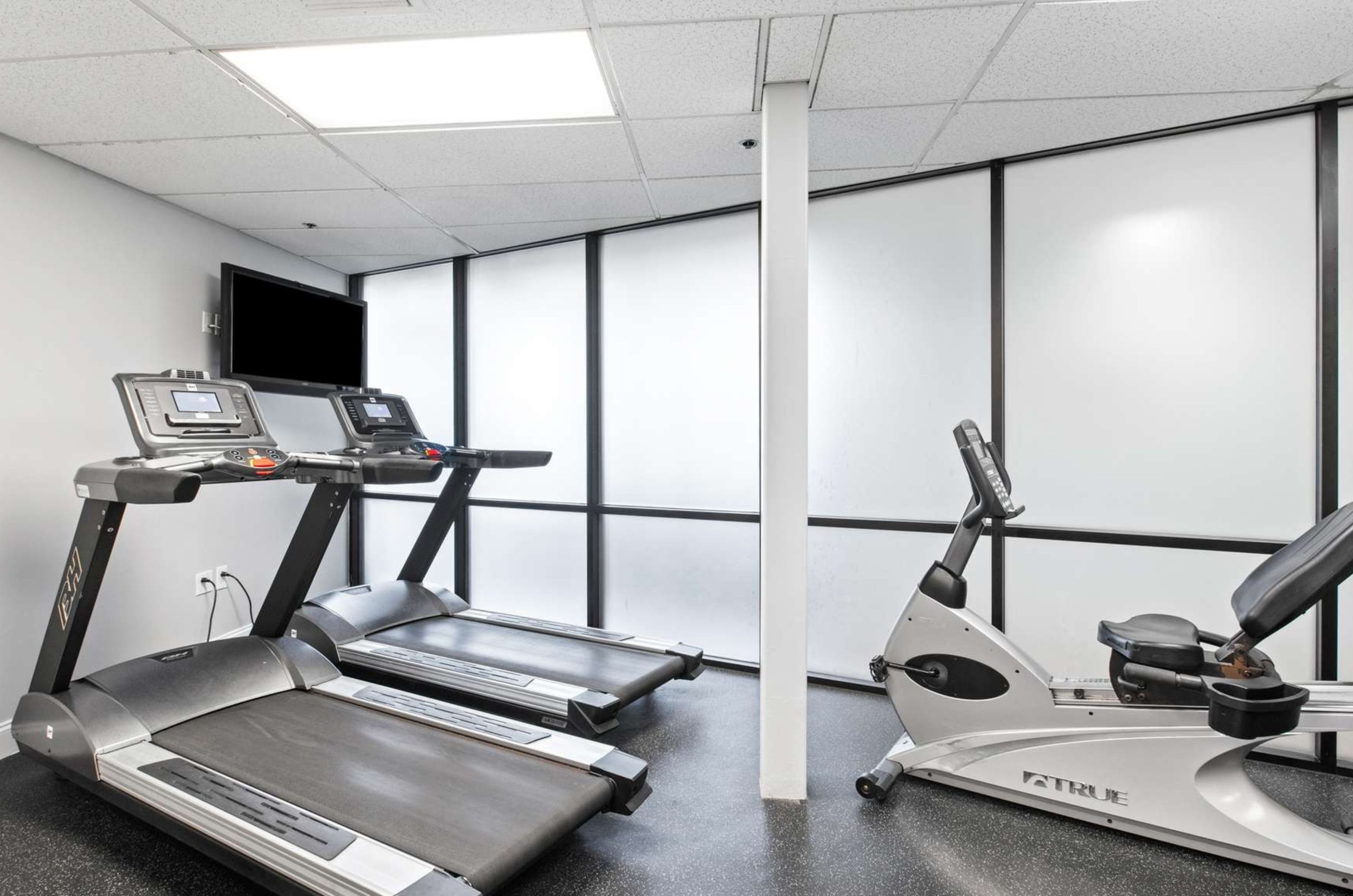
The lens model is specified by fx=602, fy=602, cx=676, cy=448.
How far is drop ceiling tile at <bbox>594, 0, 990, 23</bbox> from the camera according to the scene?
1.74 metres

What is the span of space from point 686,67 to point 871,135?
2.96ft

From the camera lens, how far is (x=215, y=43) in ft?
6.20

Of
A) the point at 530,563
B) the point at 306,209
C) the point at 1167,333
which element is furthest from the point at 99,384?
the point at 1167,333

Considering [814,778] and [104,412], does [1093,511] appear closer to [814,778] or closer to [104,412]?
Result: [814,778]

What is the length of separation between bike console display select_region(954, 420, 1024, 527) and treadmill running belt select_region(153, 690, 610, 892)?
5.02 feet

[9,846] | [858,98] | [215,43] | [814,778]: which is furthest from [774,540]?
[9,846]

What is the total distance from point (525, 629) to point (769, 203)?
2.46m

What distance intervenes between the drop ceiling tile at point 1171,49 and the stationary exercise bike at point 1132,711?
123 cm

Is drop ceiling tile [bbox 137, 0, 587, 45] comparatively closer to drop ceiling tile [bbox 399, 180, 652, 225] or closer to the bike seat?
drop ceiling tile [bbox 399, 180, 652, 225]

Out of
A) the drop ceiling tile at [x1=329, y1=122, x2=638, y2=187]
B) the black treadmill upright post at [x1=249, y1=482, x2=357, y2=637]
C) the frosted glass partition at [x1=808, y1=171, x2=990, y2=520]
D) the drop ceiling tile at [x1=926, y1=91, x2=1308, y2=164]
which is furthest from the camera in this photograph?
the frosted glass partition at [x1=808, y1=171, x2=990, y2=520]

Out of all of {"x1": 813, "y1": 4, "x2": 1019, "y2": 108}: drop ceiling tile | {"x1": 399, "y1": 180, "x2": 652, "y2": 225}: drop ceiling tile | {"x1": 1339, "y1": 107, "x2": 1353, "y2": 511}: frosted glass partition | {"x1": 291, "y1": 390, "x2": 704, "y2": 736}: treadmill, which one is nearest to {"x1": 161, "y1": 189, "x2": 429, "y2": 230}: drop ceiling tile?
{"x1": 399, "y1": 180, "x2": 652, "y2": 225}: drop ceiling tile

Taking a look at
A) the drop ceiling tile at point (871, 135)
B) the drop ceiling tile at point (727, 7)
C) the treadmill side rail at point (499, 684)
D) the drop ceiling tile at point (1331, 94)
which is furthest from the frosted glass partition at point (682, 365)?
the drop ceiling tile at point (1331, 94)

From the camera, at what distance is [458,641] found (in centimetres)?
309

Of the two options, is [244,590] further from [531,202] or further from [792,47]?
[792,47]
